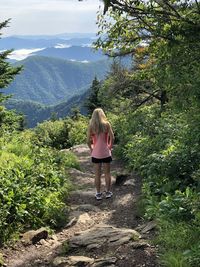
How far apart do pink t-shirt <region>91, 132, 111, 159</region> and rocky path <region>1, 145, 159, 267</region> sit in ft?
3.55

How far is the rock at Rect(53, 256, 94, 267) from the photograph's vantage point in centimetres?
572

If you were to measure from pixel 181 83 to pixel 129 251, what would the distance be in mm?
3045

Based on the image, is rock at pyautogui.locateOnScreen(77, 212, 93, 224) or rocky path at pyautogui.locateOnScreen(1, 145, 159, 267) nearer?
rocky path at pyautogui.locateOnScreen(1, 145, 159, 267)

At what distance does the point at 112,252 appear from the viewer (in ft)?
19.1

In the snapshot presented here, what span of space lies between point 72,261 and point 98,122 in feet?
15.0

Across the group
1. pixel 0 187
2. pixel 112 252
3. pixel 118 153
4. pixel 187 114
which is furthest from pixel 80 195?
pixel 118 153

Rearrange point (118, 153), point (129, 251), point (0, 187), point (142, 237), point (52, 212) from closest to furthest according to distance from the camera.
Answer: point (129, 251), point (142, 237), point (0, 187), point (52, 212), point (118, 153)

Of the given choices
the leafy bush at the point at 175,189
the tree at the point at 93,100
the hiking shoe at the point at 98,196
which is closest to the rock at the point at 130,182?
the leafy bush at the point at 175,189

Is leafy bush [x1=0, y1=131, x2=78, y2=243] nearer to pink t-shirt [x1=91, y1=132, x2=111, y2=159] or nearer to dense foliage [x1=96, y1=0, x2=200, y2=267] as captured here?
pink t-shirt [x1=91, y1=132, x2=111, y2=159]

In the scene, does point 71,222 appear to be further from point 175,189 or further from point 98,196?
point 175,189

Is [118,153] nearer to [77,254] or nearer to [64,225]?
[64,225]

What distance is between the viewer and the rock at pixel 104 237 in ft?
20.1

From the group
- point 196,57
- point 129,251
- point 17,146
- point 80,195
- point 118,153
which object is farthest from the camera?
point 118,153

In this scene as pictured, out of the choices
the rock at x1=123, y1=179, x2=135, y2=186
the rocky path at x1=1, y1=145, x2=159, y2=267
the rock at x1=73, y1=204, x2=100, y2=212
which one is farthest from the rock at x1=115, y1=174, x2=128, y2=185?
the rock at x1=73, y1=204, x2=100, y2=212
